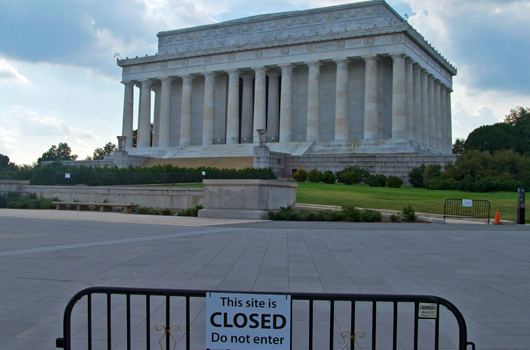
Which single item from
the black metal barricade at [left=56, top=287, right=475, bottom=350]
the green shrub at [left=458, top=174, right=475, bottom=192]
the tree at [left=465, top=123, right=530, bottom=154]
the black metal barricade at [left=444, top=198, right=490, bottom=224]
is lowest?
the black metal barricade at [left=56, top=287, right=475, bottom=350]

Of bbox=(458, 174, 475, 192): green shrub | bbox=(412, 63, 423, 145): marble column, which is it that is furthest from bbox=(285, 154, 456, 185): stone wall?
bbox=(412, 63, 423, 145): marble column

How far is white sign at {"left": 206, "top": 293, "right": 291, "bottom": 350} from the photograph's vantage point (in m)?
4.24

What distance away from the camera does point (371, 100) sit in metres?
59.6

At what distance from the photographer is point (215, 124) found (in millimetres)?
74750

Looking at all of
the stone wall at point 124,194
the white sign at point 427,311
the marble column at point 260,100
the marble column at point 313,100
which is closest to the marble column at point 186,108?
the marble column at point 260,100

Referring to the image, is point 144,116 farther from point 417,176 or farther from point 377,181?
point 417,176

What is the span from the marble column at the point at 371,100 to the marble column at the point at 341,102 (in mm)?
2453

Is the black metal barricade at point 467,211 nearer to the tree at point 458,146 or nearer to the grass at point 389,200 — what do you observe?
the grass at point 389,200

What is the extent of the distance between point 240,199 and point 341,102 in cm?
3883

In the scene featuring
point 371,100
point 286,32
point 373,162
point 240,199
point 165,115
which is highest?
point 286,32

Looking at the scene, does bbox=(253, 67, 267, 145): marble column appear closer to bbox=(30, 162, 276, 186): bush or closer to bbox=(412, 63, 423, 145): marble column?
bbox=(412, 63, 423, 145): marble column

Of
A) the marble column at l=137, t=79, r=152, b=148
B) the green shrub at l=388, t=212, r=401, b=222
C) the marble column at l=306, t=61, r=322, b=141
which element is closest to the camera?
the green shrub at l=388, t=212, r=401, b=222

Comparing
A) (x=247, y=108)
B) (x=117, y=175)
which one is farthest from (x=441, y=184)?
(x=247, y=108)

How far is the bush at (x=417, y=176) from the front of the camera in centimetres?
4528
